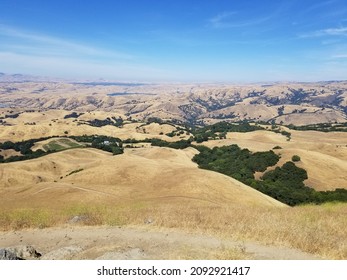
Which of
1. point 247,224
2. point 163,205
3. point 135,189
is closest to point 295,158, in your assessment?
point 135,189

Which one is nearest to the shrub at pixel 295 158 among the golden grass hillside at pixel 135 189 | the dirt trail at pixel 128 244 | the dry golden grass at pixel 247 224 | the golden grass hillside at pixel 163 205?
the golden grass hillside at pixel 163 205

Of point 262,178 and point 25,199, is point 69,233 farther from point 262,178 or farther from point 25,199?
point 262,178

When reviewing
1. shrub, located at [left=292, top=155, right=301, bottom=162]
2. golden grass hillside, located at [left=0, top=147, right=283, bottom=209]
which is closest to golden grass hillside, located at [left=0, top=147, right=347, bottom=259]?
golden grass hillside, located at [left=0, top=147, right=283, bottom=209]

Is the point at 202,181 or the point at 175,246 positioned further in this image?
the point at 202,181

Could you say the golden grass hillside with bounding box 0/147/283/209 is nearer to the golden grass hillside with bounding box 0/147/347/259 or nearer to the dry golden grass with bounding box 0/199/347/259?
the golden grass hillside with bounding box 0/147/347/259

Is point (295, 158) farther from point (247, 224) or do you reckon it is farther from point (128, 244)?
point (128, 244)

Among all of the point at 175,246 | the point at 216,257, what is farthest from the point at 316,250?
the point at 175,246

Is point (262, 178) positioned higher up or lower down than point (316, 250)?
lower down

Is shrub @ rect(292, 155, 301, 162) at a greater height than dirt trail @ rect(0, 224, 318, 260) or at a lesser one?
lesser

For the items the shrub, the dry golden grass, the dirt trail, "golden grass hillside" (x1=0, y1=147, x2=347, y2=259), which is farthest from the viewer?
→ the shrub

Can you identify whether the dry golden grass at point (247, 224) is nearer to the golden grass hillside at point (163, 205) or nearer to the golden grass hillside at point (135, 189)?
the golden grass hillside at point (163, 205)
